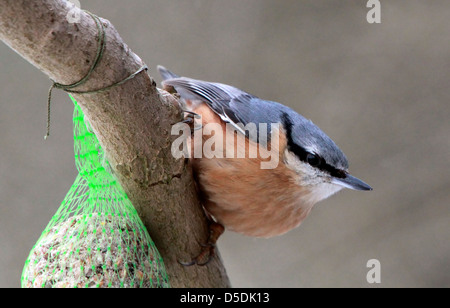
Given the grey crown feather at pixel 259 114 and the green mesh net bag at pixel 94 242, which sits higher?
the grey crown feather at pixel 259 114

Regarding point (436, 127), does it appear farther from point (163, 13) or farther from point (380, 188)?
point (163, 13)

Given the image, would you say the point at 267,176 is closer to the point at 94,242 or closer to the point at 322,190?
the point at 322,190

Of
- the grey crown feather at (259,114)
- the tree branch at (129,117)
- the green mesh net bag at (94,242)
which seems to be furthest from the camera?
the grey crown feather at (259,114)

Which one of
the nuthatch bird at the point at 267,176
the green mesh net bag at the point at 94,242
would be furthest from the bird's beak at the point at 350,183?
the green mesh net bag at the point at 94,242

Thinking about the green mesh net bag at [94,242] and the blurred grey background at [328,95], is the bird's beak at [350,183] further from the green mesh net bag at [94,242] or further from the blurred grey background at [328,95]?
the blurred grey background at [328,95]

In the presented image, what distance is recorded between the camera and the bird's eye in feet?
6.30

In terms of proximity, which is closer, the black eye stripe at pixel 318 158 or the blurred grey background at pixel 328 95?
the black eye stripe at pixel 318 158

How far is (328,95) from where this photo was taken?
343 cm

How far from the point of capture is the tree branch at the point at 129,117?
1.32 metres

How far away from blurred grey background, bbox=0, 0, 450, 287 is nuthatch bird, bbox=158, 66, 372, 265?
1401mm

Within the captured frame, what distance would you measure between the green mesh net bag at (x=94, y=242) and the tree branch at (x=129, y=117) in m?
0.08

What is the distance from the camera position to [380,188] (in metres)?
3.44

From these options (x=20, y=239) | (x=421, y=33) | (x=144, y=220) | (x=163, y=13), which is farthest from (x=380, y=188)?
(x=20, y=239)

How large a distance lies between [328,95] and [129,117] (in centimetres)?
212
